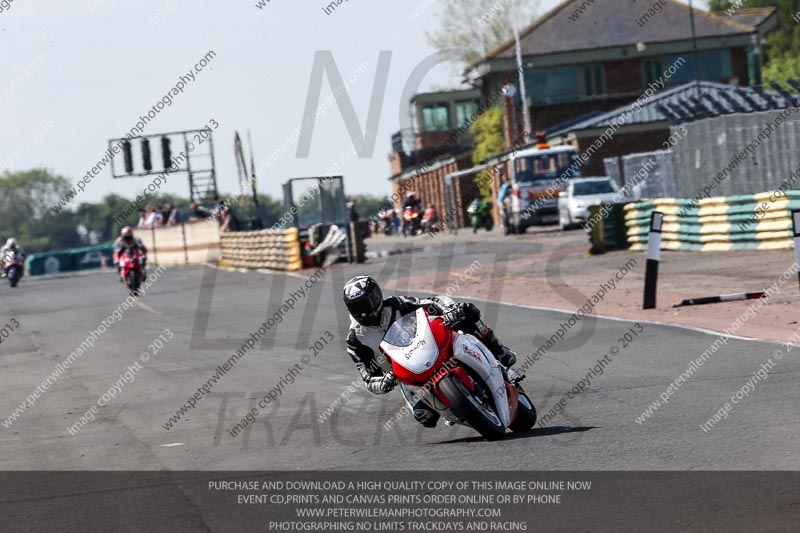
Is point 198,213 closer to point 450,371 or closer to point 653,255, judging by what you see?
point 653,255

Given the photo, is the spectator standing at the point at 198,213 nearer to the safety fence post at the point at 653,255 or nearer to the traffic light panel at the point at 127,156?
the traffic light panel at the point at 127,156

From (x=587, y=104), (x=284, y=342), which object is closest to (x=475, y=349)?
(x=284, y=342)

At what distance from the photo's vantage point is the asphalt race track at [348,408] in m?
7.36

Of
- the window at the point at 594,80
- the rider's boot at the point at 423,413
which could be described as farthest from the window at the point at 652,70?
the rider's boot at the point at 423,413

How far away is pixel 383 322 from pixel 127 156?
46425 millimetres

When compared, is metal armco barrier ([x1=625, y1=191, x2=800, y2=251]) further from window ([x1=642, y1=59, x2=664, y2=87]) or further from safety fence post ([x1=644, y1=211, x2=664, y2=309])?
window ([x1=642, y1=59, x2=664, y2=87])

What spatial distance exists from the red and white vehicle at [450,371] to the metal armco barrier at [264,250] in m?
26.5

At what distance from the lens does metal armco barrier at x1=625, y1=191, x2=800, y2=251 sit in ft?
71.7

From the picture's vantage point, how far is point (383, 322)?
8.08 metres

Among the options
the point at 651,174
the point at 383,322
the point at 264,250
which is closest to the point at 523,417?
the point at 383,322

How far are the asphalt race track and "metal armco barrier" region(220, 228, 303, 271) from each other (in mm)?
15597
